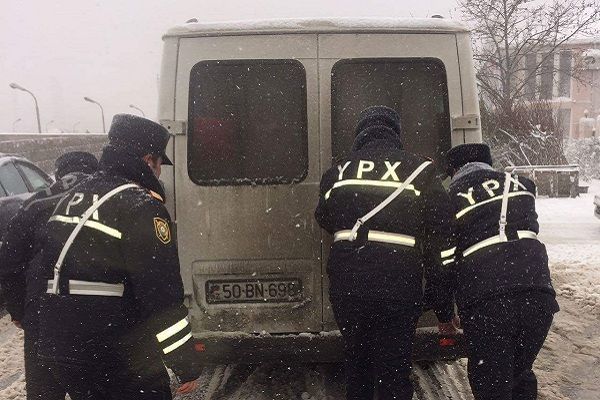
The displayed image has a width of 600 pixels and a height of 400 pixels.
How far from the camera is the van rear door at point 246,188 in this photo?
146 inches

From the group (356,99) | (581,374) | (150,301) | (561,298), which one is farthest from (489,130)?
(150,301)

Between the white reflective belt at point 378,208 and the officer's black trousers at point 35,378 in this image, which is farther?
the officer's black trousers at point 35,378

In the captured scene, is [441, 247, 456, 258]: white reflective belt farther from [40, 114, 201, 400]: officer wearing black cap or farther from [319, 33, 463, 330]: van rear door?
[40, 114, 201, 400]: officer wearing black cap

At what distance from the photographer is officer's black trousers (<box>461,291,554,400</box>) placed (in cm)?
→ 294

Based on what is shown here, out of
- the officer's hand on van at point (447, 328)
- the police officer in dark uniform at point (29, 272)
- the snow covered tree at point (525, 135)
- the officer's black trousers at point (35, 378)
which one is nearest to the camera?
the police officer in dark uniform at point (29, 272)

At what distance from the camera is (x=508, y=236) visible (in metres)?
3.04

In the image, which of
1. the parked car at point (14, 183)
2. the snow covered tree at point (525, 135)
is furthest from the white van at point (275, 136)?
the snow covered tree at point (525, 135)

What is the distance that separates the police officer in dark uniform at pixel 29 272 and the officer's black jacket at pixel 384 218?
5.29ft

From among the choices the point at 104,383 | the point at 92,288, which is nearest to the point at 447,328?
the point at 104,383

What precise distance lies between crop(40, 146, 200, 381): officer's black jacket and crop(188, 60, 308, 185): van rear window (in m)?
1.27

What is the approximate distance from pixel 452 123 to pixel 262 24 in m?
1.43

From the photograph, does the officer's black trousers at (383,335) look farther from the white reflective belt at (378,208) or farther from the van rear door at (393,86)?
the van rear door at (393,86)

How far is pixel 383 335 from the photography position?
9.78 feet

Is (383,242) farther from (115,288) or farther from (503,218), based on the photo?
(115,288)
